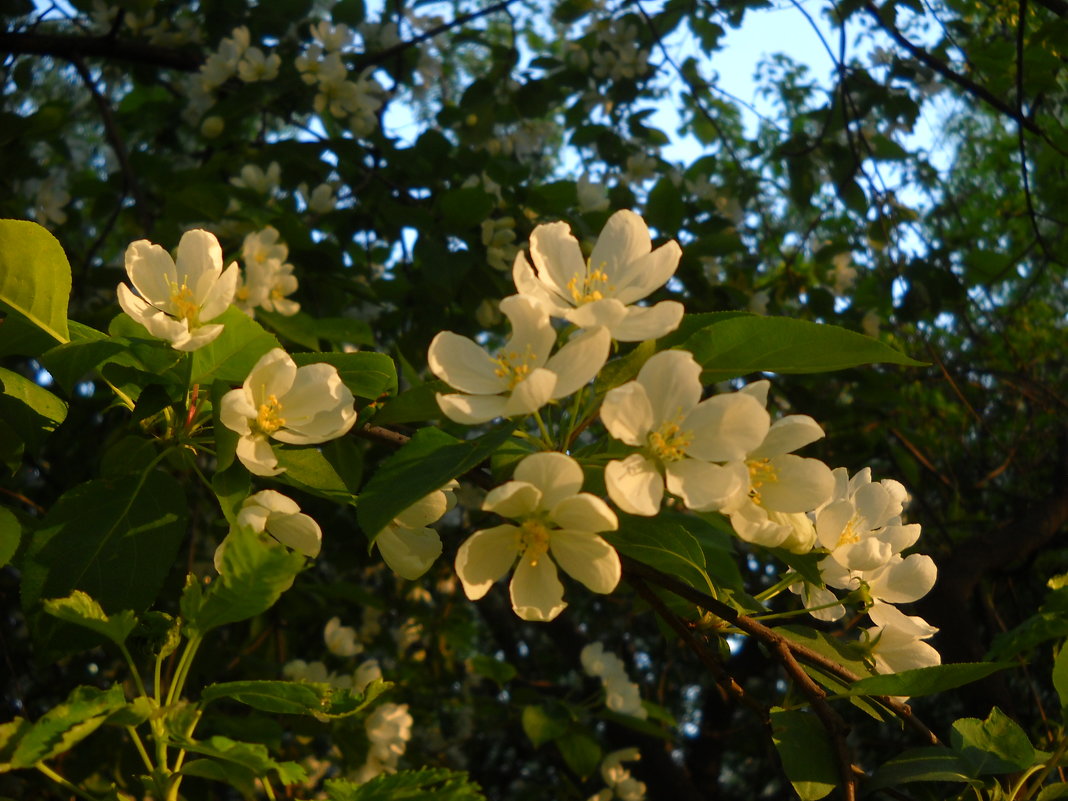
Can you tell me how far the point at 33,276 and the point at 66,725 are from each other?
460mm

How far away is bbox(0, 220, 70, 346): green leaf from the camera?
955 millimetres

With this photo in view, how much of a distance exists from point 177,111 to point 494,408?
10.1 feet

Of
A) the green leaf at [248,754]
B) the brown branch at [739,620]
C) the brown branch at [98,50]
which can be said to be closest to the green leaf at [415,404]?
the brown branch at [739,620]

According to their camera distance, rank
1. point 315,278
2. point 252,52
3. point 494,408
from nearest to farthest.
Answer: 1. point 494,408
2. point 315,278
3. point 252,52

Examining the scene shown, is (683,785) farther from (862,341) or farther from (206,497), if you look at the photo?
(862,341)

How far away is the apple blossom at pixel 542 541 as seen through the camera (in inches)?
31.1

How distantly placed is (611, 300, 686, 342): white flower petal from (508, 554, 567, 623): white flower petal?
0.21 m

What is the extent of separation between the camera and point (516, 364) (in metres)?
0.88

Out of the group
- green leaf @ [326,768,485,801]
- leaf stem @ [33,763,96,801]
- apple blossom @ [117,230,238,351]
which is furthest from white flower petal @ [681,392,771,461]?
leaf stem @ [33,763,96,801]

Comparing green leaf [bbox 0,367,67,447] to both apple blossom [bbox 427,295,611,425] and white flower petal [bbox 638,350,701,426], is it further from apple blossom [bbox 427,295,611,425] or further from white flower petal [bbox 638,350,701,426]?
white flower petal [bbox 638,350,701,426]

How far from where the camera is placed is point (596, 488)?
0.89m

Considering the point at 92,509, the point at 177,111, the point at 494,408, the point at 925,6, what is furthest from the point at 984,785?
the point at 177,111

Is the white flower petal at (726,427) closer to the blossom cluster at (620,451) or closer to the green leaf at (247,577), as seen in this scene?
the blossom cluster at (620,451)

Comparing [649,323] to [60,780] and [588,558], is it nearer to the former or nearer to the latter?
[588,558]
